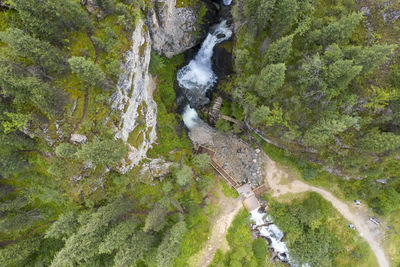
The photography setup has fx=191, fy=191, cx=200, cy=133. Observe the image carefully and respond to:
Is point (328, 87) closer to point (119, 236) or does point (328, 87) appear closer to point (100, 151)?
point (100, 151)

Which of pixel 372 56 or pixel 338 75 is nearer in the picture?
pixel 372 56

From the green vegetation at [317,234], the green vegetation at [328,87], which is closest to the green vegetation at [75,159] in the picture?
the green vegetation at [317,234]

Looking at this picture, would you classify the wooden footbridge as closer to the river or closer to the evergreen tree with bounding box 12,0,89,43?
the river

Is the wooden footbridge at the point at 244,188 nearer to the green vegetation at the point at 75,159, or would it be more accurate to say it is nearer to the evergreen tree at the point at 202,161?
the evergreen tree at the point at 202,161

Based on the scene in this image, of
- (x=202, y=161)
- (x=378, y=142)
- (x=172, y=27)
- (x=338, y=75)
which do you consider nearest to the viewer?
(x=338, y=75)

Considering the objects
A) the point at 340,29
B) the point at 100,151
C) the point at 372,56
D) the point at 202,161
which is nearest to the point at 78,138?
the point at 100,151

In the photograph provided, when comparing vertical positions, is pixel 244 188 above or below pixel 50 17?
below

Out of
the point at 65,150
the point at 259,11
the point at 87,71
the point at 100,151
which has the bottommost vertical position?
the point at 65,150
